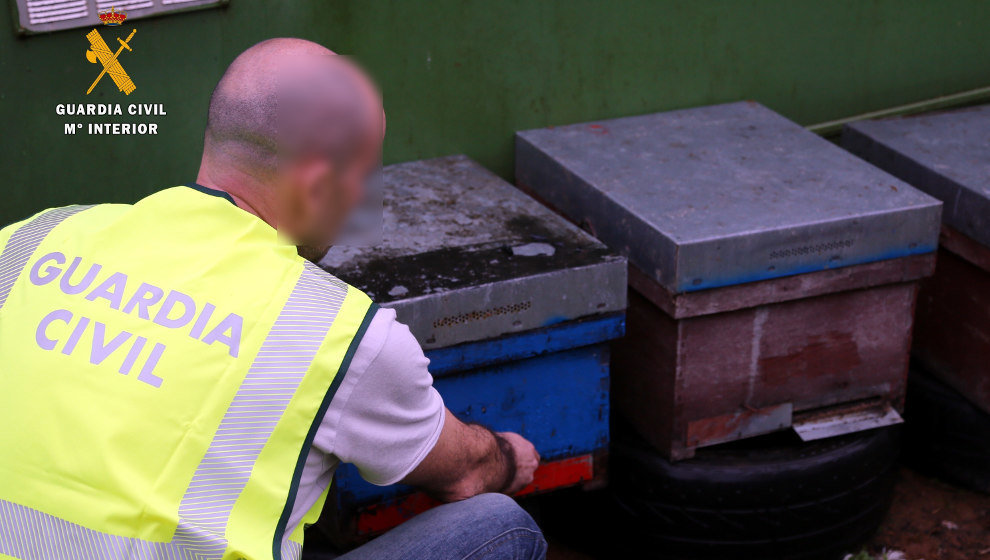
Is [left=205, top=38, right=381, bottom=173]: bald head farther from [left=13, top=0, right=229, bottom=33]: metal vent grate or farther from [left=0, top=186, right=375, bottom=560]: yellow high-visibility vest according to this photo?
[left=13, top=0, right=229, bottom=33]: metal vent grate

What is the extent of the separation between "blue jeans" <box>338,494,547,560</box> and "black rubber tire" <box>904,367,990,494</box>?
5.25 feet

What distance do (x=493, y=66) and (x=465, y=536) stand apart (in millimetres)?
1576

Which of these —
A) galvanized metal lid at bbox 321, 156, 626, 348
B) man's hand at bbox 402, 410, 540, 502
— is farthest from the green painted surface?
man's hand at bbox 402, 410, 540, 502

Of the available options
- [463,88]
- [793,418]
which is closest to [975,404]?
[793,418]

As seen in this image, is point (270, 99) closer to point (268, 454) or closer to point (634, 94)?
point (268, 454)

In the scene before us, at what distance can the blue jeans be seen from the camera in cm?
163

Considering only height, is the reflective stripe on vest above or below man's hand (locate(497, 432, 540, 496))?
above

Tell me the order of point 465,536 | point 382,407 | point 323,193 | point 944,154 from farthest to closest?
point 944,154, point 465,536, point 323,193, point 382,407

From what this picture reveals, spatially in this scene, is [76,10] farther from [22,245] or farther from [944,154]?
[944,154]

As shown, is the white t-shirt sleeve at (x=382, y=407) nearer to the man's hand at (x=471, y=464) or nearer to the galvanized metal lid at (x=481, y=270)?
the man's hand at (x=471, y=464)

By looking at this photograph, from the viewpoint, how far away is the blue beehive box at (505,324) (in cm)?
203

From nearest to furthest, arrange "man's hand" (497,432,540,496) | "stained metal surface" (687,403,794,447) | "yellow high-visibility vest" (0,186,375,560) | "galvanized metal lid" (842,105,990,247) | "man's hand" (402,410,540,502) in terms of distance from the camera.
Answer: "yellow high-visibility vest" (0,186,375,560), "man's hand" (402,410,540,502), "man's hand" (497,432,540,496), "stained metal surface" (687,403,794,447), "galvanized metal lid" (842,105,990,247)

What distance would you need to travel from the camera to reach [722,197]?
2.39 meters

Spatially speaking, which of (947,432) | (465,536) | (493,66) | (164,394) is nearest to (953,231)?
(947,432)
